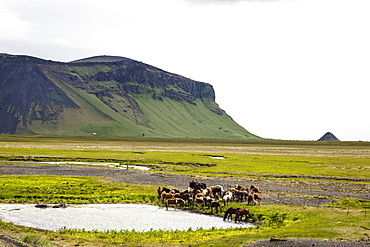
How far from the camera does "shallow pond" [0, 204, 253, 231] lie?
28.7m

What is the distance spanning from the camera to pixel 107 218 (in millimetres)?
31234

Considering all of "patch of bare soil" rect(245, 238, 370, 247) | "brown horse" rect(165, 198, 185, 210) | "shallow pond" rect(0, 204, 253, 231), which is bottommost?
"shallow pond" rect(0, 204, 253, 231)

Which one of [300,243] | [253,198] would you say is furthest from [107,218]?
[300,243]

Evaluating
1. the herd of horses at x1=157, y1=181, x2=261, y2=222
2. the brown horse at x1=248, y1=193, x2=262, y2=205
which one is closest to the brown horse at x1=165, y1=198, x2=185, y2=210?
the herd of horses at x1=157, y1=181, x2=261, y2=222

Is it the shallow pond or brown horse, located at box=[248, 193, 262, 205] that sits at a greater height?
brown horse, located at box=[248, 193, 262, 205]

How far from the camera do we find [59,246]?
2172 cm

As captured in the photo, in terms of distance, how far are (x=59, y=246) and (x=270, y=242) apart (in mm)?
11251

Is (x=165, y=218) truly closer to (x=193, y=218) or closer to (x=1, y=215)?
(x=193, y=218)

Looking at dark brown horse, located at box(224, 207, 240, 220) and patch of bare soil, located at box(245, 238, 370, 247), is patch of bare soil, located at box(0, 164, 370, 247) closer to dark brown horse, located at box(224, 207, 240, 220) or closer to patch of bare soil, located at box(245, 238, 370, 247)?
dark brown horse, located at box(224, 207, 240, 220)

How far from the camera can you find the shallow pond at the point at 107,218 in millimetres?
28656

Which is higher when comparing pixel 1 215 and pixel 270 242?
pixel 270 242

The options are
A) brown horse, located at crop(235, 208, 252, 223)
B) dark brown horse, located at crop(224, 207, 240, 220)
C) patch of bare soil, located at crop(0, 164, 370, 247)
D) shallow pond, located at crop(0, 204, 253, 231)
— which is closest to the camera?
shallow pond, located at crop(0, 204, 253, 231)

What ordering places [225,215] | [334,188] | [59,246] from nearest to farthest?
[59,246]
[225,215]
[334,188]

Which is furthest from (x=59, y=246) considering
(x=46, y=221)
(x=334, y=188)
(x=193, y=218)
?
(x=334, y=188)
